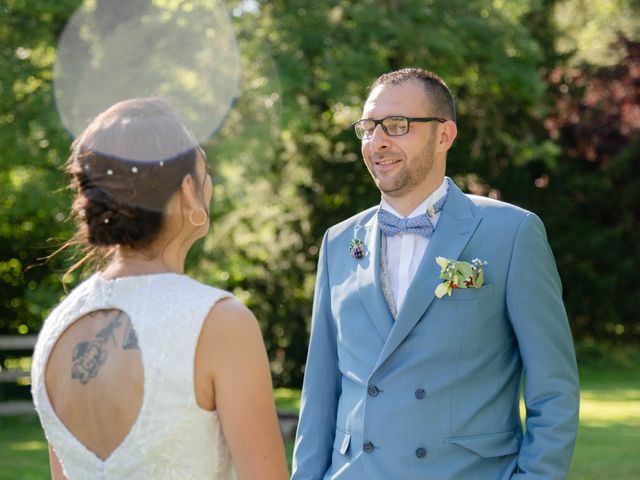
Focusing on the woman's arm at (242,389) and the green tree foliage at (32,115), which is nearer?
the woman's arm at (242,389)

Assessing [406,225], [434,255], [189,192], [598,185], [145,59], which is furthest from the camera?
[598,185]

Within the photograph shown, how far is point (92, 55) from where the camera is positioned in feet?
44.4

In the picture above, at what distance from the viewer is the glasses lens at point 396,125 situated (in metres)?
3.74

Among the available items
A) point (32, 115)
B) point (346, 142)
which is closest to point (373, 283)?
point (32, 115)

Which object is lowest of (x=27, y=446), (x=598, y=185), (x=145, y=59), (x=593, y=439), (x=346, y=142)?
(x=27, y=446)

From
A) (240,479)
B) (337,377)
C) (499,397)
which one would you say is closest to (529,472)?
(499,397)

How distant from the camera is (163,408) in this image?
2350mm

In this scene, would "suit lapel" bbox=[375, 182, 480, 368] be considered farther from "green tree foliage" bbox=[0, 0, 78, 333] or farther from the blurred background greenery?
"green tree foliage" bbox=[0, 0, 78, 333]

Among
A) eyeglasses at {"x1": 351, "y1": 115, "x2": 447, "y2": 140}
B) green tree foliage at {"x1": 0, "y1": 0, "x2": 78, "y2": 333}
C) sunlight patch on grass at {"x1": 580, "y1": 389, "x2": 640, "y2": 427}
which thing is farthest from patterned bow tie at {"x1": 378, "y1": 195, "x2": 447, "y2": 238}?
sunlight patch on grass at {"x1": 580, "y1": 389, "x2": 640, "y2": 427}

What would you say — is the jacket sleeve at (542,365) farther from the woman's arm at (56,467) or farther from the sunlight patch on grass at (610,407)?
the sunlight patch on grass at (610,407)

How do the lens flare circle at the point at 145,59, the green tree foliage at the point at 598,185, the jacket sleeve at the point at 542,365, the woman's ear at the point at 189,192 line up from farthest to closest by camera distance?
the green tree foliage at the point at 598,185
the lens flare circle at the point at 145,59
the jacket sleeve at the point at 542,365
the woman's ear at the point at 189,192

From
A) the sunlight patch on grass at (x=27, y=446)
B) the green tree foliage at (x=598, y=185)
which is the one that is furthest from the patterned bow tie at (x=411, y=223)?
the green tree foliage at (x=598, y=185)

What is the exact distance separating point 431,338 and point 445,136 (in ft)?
Answer: 2.51

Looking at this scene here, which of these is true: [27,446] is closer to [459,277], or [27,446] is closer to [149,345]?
[459,277]
